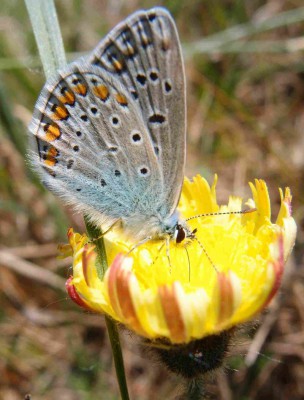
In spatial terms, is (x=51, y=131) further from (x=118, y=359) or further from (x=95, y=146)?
(x=118, y=359)

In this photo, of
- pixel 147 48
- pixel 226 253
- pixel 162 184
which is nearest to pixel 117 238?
pixel 162 184

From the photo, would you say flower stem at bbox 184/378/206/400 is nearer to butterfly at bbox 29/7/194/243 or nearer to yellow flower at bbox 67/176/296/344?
yellow flower at bbox 67/176/296/344

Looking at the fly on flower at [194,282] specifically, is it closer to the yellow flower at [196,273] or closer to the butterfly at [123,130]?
the yellow flower at [196,273]

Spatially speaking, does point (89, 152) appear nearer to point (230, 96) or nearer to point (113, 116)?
point (113, 116)

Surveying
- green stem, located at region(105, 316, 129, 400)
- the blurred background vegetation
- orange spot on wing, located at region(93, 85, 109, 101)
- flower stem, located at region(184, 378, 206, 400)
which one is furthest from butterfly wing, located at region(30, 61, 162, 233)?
the blurred background vegetation

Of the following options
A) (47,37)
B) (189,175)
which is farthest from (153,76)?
(189,175)

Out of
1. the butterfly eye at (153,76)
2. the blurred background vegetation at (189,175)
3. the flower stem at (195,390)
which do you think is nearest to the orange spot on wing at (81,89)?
the butterfly eye at (153,76)
